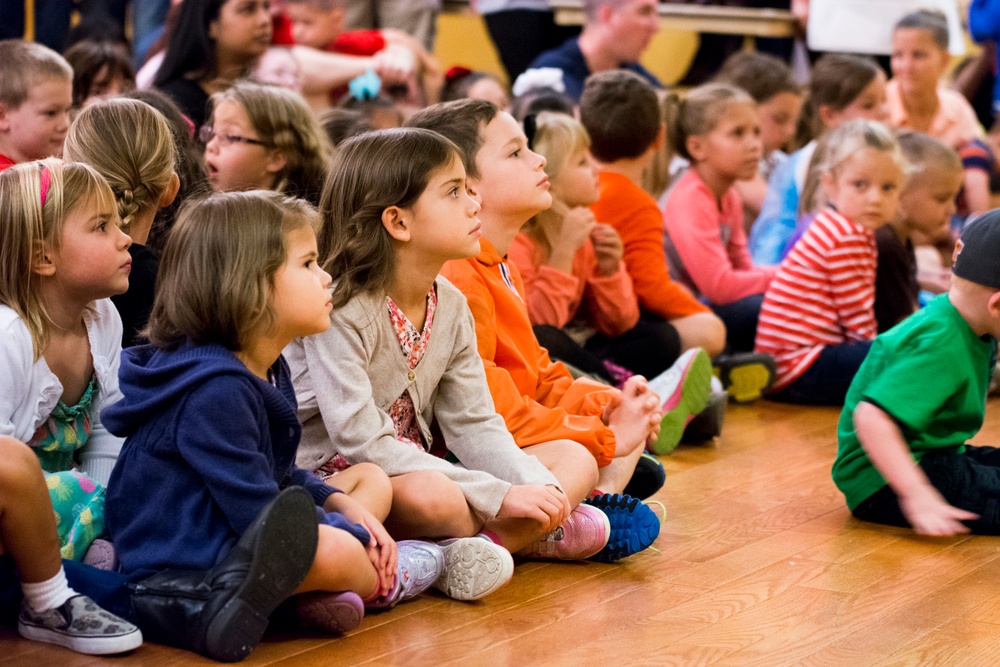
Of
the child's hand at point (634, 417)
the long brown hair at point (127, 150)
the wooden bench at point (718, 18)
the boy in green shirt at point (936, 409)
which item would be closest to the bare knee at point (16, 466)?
the long brown hair at point (127, 150)

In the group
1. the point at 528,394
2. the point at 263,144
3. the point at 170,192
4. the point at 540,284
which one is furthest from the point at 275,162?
the point at 528,394

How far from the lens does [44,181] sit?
188cm

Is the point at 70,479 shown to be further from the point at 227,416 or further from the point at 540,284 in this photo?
the point at 540,284

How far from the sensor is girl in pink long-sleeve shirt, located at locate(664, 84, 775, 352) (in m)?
3.78

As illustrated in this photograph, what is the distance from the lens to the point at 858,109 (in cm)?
493

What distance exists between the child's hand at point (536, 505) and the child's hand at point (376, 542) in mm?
229

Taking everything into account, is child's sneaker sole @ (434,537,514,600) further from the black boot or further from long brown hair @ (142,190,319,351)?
long brown hair @ (142,190,319,351)

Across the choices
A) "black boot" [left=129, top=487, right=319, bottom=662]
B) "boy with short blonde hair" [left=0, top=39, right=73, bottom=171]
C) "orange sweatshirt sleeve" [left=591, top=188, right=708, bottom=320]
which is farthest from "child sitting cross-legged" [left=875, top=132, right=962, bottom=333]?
"black boot" [left=129, top=487, right=319, bottom=662]

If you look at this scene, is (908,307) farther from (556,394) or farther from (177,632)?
(177,632)

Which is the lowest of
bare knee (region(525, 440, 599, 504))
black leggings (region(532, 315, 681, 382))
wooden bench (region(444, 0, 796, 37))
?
black leggings (region(532, 315, 681, 382))

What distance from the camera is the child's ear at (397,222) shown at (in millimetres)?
2086

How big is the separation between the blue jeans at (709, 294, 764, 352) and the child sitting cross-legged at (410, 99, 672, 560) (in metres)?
1.34

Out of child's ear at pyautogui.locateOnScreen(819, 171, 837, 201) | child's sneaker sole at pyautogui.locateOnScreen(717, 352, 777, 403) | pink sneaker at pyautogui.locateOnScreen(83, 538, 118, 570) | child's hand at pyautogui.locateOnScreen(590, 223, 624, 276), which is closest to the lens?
pink sneaker at pyautogui.locateOnScreen(83, 538, 118, 570)

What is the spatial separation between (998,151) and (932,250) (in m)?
1.67
